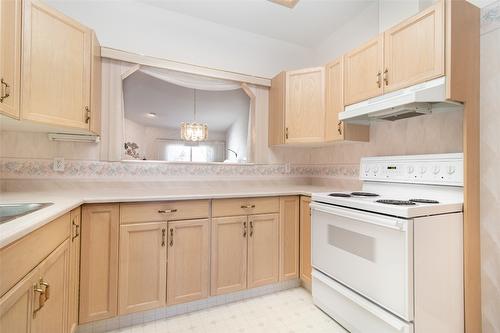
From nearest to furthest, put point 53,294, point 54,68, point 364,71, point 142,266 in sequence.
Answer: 1. point 53,294
2. point 54,68
3. point 142,266
4. point 364,71

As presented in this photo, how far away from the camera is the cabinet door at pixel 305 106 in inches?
91.6

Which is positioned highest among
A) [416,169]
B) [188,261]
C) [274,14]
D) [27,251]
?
[274,14]

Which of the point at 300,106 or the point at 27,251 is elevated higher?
the point at 300,106

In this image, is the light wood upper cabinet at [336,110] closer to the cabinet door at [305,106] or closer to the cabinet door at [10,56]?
the cabinet door at [305,106]

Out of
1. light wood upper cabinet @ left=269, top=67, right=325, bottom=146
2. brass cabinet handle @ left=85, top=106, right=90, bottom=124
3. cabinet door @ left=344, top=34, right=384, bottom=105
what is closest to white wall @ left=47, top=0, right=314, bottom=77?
light wood upper cabinet @ left=269, top=67, right=325, bottom=146

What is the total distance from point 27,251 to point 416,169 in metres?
2.17

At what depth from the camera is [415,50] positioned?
1537 millimetres

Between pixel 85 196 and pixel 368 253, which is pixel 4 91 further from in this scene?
pixel 368 253

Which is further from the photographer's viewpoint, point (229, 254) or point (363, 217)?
point (229, 254)

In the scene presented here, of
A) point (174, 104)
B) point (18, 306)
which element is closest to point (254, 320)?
point (18, 306)

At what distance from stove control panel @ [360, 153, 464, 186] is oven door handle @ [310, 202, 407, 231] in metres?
0.53

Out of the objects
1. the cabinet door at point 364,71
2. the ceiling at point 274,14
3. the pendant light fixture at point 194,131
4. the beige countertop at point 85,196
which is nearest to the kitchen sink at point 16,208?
the beige countertop at point 85,196

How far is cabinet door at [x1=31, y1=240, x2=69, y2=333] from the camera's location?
1.00 m

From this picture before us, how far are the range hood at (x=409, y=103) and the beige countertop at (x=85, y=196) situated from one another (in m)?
0.82
